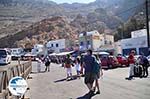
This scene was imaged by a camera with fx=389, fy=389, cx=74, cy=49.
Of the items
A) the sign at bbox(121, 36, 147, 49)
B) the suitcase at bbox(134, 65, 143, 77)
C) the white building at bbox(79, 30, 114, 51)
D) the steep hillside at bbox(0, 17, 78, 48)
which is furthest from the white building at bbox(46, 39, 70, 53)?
the suitcase at bbox(134, 65, 143, 77)

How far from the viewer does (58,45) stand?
431 feet

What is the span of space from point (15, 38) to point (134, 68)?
159688 mm

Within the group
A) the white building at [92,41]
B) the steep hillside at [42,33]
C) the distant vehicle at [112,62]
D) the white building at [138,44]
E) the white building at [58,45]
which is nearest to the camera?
the distant vehicle at [112,62]

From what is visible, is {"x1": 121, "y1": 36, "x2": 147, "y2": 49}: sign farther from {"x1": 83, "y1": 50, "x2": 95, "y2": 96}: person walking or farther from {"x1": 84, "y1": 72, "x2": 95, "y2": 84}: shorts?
{"x1": 84, "y1": 72, "x2": 95, "y2": 84}: shorts

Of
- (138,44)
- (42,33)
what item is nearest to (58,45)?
(42,33)

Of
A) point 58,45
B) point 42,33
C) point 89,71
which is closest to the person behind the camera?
point 89,71

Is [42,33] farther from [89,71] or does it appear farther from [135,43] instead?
[89,71]

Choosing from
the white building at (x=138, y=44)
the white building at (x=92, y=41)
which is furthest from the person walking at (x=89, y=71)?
the white building at (x=92, y=41)

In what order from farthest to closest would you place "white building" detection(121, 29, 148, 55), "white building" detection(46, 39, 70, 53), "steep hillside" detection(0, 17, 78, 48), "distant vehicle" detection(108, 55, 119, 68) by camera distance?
"steep hillside" detection(0, 17, 78, 48) → "white building" detection(46, 39, 70, 53) → "white building" detection(121, 29, 148, 55) → "distant vehicle" detection(108, 55, 119, 68)

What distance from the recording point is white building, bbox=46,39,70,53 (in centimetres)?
12731

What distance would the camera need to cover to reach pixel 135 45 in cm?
A: 6512

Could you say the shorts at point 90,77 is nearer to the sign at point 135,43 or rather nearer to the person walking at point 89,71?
the person walking at point 89,71

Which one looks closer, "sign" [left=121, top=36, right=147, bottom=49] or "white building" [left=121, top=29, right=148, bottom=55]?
"white building" [left=121, top=29, right=148, bottom=55]

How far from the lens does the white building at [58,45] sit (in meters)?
127
